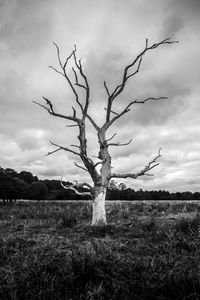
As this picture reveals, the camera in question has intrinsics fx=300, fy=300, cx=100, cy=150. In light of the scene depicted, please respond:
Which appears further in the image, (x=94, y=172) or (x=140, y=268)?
(x=94, y=172)

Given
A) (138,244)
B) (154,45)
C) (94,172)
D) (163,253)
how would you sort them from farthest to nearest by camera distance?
(154,45) → (94,172) → (138,244) → (163,253)

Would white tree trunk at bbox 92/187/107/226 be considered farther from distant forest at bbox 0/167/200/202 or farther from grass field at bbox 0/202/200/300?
distant forest at bbox 0/167/200/202

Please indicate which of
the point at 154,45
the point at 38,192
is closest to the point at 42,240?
the point at 154,45

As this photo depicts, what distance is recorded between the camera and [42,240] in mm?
9719

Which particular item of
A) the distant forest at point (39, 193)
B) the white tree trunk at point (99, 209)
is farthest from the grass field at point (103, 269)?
the distant forest at point (39, 193)

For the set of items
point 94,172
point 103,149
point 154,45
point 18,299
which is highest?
point 154,45

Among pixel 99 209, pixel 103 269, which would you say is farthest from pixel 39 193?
pixel 103 269

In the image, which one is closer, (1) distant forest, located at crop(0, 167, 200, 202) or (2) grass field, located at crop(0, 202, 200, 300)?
(2) grass field, located at crop(0, 202, 200, 300)

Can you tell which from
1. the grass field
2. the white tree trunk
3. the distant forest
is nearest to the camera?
the grass field

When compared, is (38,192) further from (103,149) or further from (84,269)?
(84,269)

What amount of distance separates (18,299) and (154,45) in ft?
43.3

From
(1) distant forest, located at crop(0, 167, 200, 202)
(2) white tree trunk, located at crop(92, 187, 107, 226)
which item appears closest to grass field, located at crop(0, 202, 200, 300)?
(2) white tree trunk, located at crop(92, 187, 107, 226)

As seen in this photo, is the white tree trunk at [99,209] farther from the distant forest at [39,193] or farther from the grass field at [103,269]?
the distant forest at [39,193]

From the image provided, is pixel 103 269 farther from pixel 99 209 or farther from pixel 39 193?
pixel 39 193
